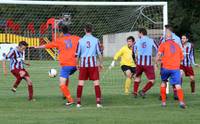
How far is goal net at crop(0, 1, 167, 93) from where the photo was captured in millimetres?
20141

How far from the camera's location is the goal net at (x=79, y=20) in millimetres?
20141

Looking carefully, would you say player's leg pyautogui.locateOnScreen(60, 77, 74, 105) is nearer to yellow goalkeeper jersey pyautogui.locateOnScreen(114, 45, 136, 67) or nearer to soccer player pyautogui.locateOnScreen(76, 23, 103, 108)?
soccer player pyautogui.locateOnScreen(76, 23, 103, 108)

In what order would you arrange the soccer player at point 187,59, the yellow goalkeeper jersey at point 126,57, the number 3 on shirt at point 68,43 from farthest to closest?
1. the soccer player at point 187,59
2. the yellow goalkeeper jersey at point 126,57
3. the number 3 on shirt at point 68,43

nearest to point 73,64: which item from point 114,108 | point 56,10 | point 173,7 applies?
point 114,108

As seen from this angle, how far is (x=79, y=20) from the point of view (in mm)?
28141

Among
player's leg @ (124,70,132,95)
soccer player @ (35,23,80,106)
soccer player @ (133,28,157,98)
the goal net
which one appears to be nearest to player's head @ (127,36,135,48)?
player's leg @ (124,70,132,95)

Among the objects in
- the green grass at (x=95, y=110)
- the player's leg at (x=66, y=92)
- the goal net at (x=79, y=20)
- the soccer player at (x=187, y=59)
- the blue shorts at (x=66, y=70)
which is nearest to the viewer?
the green grass at (x=95, y=110)

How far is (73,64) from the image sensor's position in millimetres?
15219

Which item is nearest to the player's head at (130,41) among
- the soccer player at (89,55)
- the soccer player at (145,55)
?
the soccer player at (145,55)

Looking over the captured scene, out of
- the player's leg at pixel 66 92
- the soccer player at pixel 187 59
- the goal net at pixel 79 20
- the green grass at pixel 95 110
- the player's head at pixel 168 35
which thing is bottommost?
the green grass at pixel 95 110

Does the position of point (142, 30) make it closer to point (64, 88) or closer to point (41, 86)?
point (64, 88)

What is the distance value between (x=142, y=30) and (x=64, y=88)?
3.00 metres

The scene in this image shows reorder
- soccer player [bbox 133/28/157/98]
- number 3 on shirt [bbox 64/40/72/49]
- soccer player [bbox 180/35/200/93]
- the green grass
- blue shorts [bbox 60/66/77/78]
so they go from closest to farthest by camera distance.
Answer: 1. the green grass
2. number 3 on shirt [bbox 64/40/72/49]
3. blue shorts [bbox 60/66/77/78]
4. soccer player [bbox 133/28/157/98]
5. soccer player [bbox 180/35/200/93]

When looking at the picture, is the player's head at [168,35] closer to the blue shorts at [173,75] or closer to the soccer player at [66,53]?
the blue shorts at [173,75]
